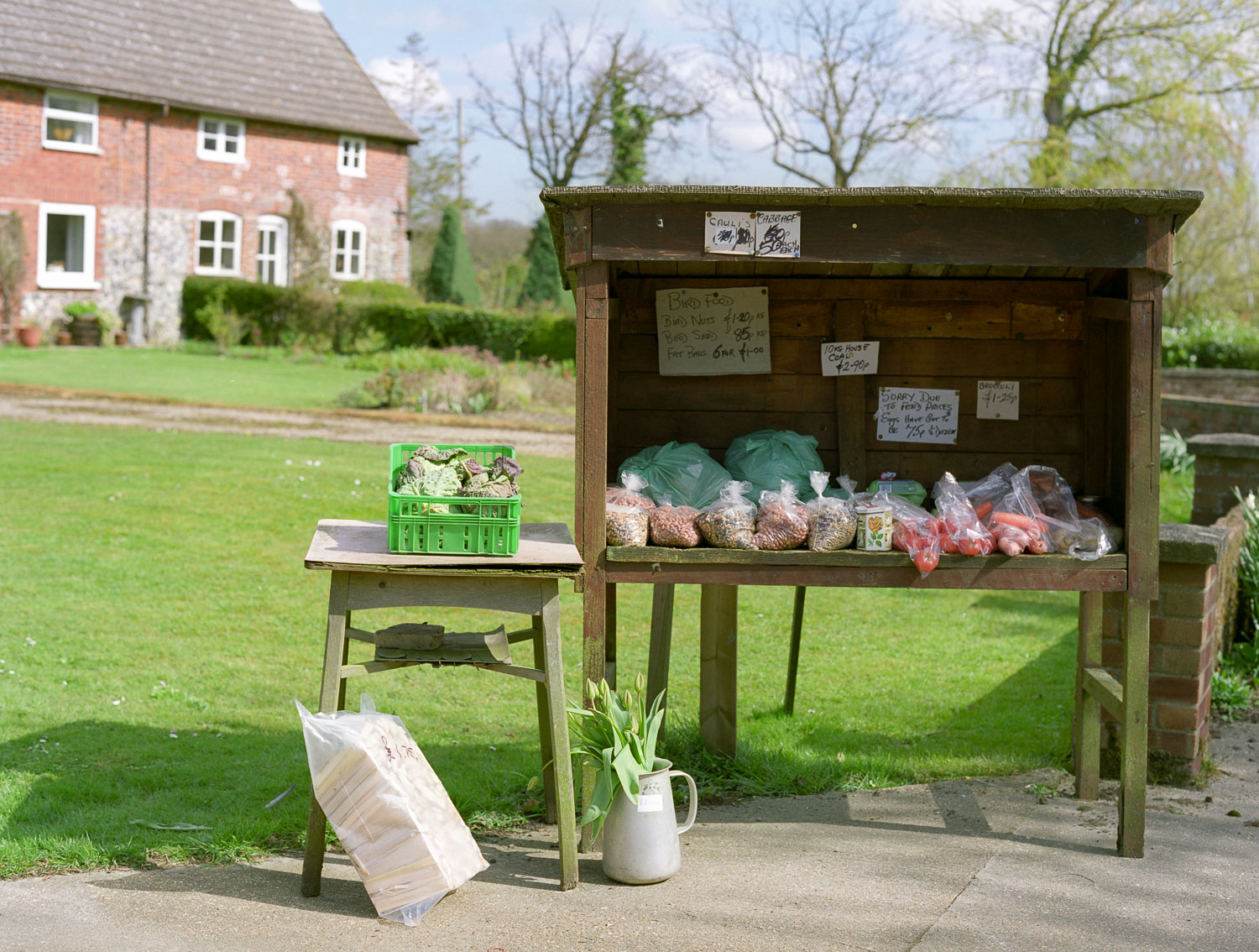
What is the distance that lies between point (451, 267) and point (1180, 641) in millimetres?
27245

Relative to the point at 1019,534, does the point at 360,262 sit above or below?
above

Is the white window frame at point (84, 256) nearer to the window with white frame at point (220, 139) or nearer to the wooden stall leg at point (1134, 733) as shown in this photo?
the window with white frame at point (220, 139)

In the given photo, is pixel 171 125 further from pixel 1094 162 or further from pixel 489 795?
pixel 489 795

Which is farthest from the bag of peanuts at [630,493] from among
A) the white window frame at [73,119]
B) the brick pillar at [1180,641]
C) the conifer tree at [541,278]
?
the conifer tree at [541,278]

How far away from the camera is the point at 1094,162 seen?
22469 mm

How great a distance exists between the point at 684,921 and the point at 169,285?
2461 centimetres

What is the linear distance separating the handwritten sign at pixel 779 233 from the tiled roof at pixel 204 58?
23134mm

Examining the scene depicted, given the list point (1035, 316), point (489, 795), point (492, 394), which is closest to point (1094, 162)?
point (492, 394)

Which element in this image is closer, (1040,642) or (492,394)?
(1040,642)

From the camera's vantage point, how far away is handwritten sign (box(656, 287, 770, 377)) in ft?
14.6

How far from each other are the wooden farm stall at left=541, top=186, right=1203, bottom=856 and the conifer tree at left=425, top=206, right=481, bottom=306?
85.8ft

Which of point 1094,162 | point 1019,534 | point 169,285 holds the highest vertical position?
point 1094,162

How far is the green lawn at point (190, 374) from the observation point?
52.1ft

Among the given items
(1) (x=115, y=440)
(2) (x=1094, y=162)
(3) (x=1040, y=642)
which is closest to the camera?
(3) (x=1040, y=642)
